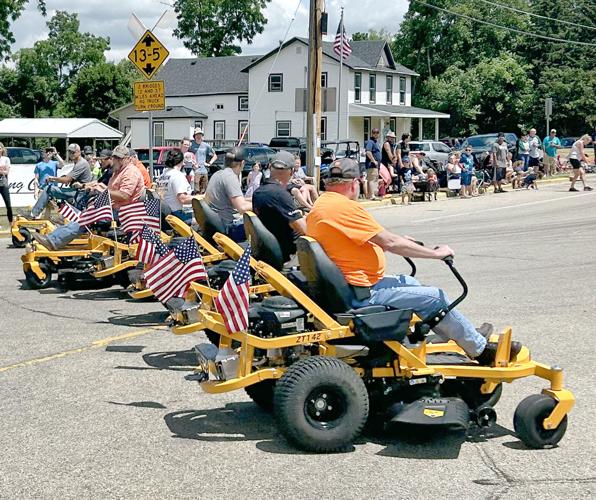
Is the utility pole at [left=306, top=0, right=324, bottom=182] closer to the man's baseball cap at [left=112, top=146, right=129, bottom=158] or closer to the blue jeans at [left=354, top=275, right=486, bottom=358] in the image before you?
the man's baseball cap at [left=112, top=146, right=129, bottom=158]

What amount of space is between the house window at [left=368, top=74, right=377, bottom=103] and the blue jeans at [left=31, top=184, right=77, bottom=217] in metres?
49.3

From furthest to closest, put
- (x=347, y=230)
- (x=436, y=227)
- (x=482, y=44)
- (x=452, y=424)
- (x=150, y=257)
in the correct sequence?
(x=482, y=44) → (x=436, y=227) → (x=150, y=257) → (x=347, y=230) → (x=452, y=424)

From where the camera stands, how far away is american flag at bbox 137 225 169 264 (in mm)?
8227

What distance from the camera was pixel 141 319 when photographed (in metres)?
10.4

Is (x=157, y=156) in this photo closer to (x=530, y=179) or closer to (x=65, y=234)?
(x=530, y=179)

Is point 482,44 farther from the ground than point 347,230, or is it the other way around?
point 482,44

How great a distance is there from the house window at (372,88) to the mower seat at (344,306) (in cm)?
5799

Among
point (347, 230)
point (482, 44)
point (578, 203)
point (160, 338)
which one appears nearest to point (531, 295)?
point (160, 338)

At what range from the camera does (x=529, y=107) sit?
7088 centimetres

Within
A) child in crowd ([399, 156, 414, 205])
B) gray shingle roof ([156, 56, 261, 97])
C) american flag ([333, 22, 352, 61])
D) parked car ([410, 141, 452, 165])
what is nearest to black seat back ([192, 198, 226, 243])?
child in crowd ([399, 156, 414, 205])

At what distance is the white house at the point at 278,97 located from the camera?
200ft

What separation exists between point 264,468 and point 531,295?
6.76m

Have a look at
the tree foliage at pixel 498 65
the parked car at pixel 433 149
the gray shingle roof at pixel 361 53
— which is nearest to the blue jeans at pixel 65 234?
the parked car at pixel 433 149

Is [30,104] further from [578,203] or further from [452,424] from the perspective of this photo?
[452,424]
